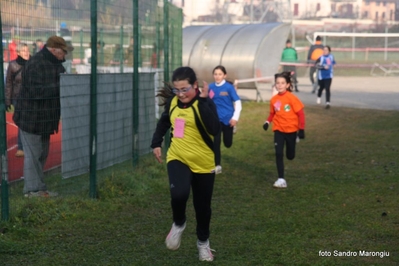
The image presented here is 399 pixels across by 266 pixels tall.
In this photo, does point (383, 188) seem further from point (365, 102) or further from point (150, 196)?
point (365, 102)

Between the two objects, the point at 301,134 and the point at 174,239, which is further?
the point at 301,134

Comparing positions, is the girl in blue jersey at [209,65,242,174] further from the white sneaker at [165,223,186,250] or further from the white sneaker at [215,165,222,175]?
the white sneaker at [165,223,186,250]

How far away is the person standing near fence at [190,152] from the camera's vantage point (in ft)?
21.6

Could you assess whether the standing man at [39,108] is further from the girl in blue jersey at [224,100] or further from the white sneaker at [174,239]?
the girl in blue jersey at [224,100]

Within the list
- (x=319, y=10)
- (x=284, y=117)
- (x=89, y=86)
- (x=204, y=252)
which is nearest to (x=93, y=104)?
(x=89, y=86)

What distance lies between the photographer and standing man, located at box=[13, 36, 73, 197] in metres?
8.60

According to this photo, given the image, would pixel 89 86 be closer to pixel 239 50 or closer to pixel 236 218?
pixel 236 218

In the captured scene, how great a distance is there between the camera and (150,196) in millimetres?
9898

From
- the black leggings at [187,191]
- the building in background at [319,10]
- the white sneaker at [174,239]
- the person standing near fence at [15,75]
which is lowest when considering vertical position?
the white sneaker at [174,239]

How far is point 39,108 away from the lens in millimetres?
8648

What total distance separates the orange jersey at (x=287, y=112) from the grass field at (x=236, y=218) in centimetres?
85

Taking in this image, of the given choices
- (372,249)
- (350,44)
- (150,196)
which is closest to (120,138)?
(150,196)

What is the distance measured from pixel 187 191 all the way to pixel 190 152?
361mm

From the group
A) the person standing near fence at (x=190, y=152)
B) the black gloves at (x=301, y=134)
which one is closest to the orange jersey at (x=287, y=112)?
the black gloves at (x=301, y=134)
